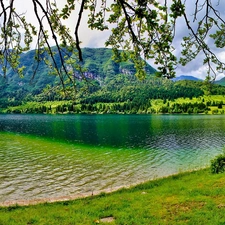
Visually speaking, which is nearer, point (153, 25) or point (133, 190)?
point (153, 25)

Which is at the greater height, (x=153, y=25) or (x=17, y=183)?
(x=153, y=25)

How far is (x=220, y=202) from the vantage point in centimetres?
1242

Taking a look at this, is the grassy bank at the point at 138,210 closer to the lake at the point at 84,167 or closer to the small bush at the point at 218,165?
the lake at the point at 84,167

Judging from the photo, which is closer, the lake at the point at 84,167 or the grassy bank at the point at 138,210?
the grassy bank at the point at 138,210

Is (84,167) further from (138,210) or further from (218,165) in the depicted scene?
(138,210)

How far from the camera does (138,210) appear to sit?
12.3 meters

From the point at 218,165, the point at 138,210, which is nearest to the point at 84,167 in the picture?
the point at 218,165

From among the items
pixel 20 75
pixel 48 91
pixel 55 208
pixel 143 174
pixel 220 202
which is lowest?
pixel 143 174

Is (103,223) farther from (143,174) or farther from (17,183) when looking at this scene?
(143,174)

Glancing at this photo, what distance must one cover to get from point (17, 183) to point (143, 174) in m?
13.6

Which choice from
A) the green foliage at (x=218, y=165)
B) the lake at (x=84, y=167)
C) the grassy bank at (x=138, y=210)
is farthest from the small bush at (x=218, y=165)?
the lake at (x=84, y=167)

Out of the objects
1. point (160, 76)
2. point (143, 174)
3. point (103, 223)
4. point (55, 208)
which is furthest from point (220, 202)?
point (143, 174)

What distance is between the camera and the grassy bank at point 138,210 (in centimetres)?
1092

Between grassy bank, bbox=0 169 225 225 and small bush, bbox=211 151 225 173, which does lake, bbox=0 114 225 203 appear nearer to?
grassy bank, bbox=0 169 225 225
